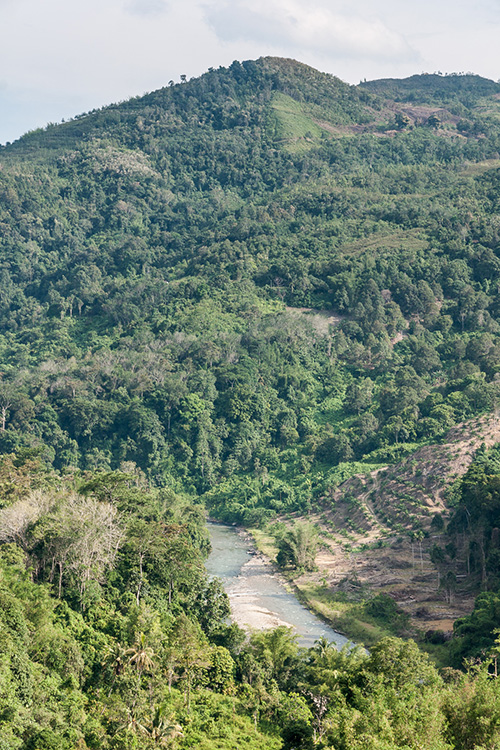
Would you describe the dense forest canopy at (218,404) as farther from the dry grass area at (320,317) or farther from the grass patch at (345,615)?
the grass patch at (345,615)

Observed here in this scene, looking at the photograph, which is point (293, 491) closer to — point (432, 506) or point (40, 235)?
point (432, 506)

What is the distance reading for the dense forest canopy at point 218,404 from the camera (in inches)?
1517

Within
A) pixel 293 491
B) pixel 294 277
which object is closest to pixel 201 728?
pixel 293 491

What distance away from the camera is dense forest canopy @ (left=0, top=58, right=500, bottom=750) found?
38.5 m

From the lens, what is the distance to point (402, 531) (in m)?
75.8

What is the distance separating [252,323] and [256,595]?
59270mm

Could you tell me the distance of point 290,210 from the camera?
515 feet

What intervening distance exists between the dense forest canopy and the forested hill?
1.35 ft

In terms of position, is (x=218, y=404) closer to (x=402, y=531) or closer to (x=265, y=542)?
(x=265, y=542)

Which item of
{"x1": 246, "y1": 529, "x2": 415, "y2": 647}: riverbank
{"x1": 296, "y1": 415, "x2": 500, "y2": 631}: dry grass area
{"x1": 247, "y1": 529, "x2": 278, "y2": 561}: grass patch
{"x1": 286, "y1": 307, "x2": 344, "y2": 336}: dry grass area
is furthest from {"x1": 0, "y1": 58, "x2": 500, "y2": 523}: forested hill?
{"x1": 246, "y1": 529, "x2": 415, "y2": 647}: riverbank

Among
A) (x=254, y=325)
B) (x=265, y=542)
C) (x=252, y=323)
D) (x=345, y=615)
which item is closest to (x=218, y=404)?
(x=254, y=325)

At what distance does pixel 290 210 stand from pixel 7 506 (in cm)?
11322

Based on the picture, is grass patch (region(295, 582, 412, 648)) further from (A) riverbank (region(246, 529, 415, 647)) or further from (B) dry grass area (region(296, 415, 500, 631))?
(B) dry grass area (region(296, 415, 500, 631))

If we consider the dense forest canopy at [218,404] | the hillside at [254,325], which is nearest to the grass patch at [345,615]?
the dense forest canopy at [218,404]
